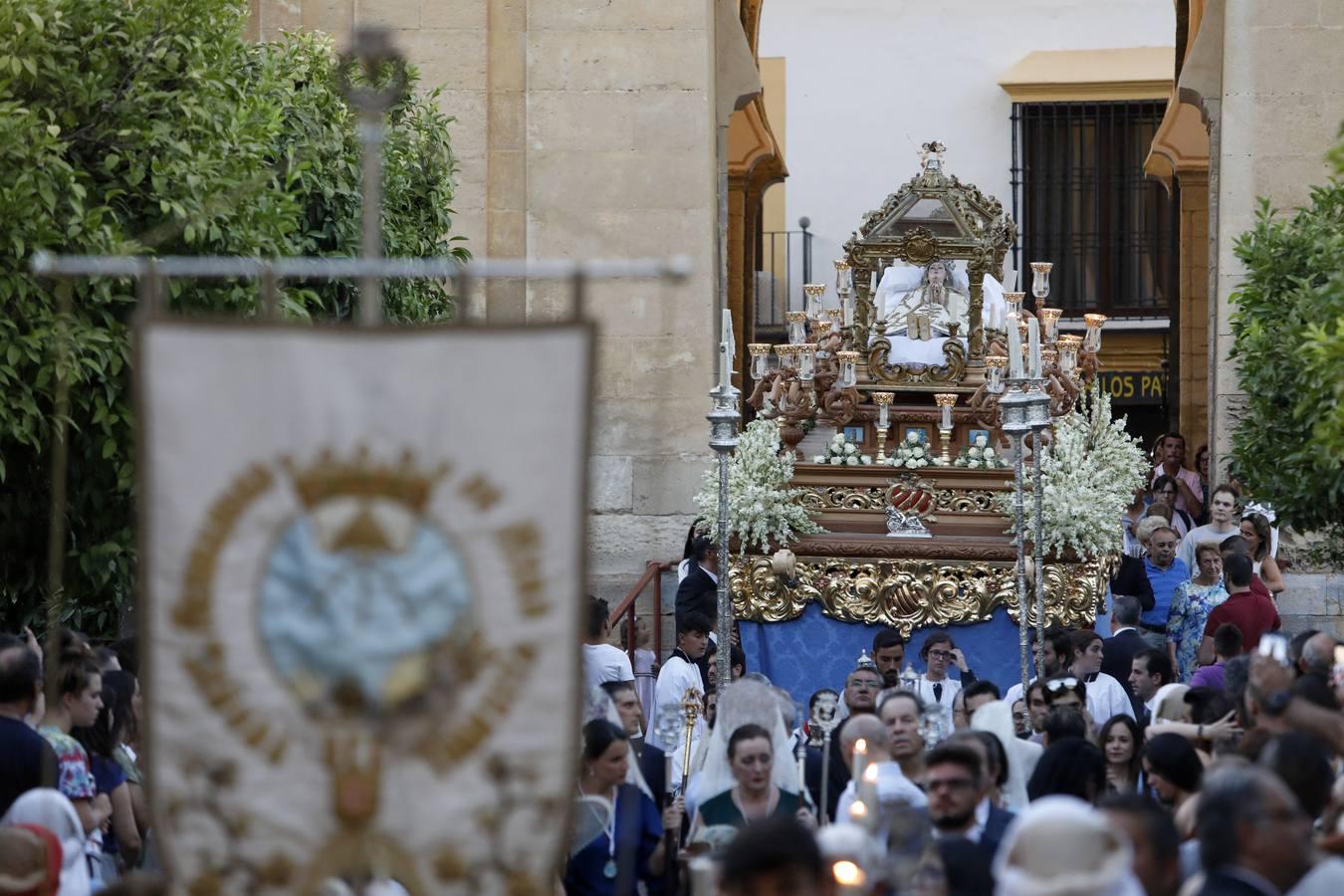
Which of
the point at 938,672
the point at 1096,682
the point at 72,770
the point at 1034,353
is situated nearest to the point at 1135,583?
the point at 1034,353

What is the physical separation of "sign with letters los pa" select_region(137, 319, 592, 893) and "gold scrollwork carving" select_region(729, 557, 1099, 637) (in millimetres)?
8583

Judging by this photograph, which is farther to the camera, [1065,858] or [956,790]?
[956,790]

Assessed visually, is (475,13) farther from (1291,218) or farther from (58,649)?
(58,649)

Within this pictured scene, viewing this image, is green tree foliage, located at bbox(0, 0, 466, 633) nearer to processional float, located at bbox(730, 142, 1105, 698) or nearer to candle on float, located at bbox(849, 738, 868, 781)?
processional float, located at bbox(730, 142, 1105, 698)

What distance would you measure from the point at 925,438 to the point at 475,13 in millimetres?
5718

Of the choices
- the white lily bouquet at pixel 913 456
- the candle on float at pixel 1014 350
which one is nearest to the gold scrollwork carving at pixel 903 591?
the white lily bouquet at pixel 913 456

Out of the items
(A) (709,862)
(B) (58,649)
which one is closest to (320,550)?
(A) (709,862)

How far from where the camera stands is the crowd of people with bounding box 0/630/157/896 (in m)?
6.81

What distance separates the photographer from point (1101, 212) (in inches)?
1167

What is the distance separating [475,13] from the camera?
18.4 metres

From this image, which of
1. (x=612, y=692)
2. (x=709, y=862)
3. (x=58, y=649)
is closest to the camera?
(x=709, y=862)

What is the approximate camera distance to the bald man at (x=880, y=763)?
7875 millimetres

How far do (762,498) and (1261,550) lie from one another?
3333 mm

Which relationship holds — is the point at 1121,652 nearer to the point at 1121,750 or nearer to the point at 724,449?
the point at 724,449
